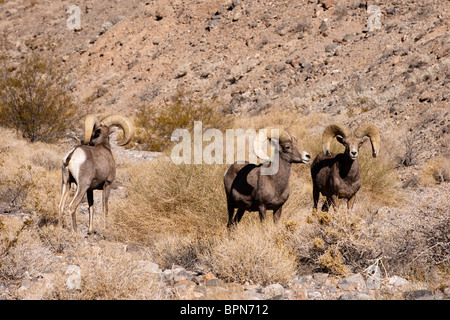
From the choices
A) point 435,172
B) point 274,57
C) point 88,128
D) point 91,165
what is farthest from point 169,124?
point 274,57

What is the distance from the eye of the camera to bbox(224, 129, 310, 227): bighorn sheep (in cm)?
680

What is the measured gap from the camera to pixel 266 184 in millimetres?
6816

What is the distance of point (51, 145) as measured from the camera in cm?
1587

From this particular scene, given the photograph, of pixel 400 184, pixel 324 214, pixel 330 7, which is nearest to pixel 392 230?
pixel 324 214

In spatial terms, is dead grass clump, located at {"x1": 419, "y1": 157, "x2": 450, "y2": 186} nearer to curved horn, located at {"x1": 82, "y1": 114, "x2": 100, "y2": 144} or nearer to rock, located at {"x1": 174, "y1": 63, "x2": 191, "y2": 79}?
curved horn, located at {"x1": 82, "y1": 114, "x2": 100, "y2": 144}

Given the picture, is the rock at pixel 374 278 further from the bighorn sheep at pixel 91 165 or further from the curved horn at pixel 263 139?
the bighorn sheep at pixel 91 165

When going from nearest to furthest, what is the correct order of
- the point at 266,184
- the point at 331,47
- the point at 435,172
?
the point at 266,184
the point at 435,172
the point at 331,47

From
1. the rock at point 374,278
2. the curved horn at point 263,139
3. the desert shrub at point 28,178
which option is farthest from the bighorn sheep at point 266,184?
the desert shrub at point 28,178

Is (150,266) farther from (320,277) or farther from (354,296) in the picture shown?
(354,296)

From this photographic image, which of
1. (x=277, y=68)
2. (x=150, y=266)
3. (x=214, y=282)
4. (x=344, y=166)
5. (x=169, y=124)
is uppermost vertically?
(x=277, y=68)

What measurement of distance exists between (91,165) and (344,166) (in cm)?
415

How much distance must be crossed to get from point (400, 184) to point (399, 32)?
14.6 meters

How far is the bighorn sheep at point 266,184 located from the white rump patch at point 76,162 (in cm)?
249
